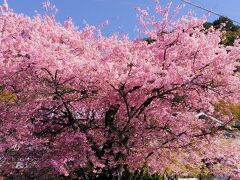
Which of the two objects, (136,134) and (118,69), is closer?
(118,69)

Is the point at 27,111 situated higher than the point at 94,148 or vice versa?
the point at 27,111

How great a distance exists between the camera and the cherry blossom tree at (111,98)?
10.1m

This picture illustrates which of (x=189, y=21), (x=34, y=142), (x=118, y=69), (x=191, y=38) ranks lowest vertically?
(x=34, y=142)

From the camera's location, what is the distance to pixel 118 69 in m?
10.3

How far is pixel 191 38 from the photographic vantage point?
35.4 ft

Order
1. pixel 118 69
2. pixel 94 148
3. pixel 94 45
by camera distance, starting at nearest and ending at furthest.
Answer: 1. pixel 118 69
2. pixel 94 148
3. pixel 94 45

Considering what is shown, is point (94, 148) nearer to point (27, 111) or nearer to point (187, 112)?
point (27, 111)

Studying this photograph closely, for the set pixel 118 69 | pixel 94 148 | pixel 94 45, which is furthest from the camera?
pixel 94 45

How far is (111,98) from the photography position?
10539mm

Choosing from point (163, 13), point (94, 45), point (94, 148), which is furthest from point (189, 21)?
point (94, 148)

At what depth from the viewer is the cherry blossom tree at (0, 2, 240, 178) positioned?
10.1m

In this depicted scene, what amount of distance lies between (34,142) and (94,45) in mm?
4093

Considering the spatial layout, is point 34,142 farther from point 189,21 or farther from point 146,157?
point 189,21

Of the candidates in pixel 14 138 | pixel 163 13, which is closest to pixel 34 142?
pixel 14 138
